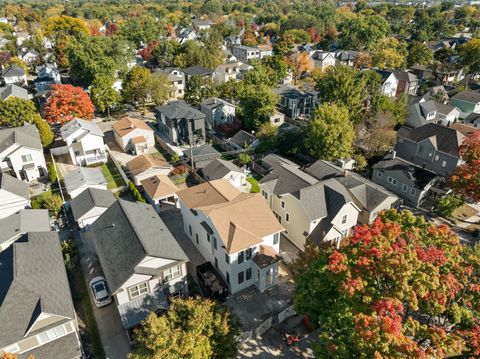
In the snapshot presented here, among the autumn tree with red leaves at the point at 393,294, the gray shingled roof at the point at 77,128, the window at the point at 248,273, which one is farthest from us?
the gray shingled roof at the point at 77,128

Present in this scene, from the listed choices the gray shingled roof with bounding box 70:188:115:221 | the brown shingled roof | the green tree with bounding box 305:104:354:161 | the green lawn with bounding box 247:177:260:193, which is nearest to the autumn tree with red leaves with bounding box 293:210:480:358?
the green lawn with bounding box 247:177:260:193

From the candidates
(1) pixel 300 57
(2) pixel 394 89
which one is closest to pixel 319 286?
(2) pixel 394 89

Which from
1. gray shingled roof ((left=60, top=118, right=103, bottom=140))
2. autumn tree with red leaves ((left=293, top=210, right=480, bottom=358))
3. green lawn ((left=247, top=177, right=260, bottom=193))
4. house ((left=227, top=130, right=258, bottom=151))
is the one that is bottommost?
green lawn ((left=247, top=177, right=260, bottom=193))

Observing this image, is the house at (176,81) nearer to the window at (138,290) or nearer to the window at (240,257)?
the window at (240,257)

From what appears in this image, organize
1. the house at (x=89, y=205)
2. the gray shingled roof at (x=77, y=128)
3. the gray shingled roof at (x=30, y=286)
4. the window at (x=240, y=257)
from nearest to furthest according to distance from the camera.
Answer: the gray shingled roof at (x=30, y=286), the window at (x=240, y=257), the house at (x=89, y=205), the gray shingled roof at (x=77, y=128)

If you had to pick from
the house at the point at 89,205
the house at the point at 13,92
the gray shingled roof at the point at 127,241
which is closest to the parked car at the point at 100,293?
the gray shingled roof at the point at 127,241

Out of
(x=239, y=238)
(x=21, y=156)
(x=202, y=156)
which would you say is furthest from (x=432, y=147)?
(x=21, y=156)

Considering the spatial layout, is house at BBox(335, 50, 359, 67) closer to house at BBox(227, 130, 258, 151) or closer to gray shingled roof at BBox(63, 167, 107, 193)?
house at BBox(227, 130, 258, 151)

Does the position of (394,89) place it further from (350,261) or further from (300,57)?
(350,261)
